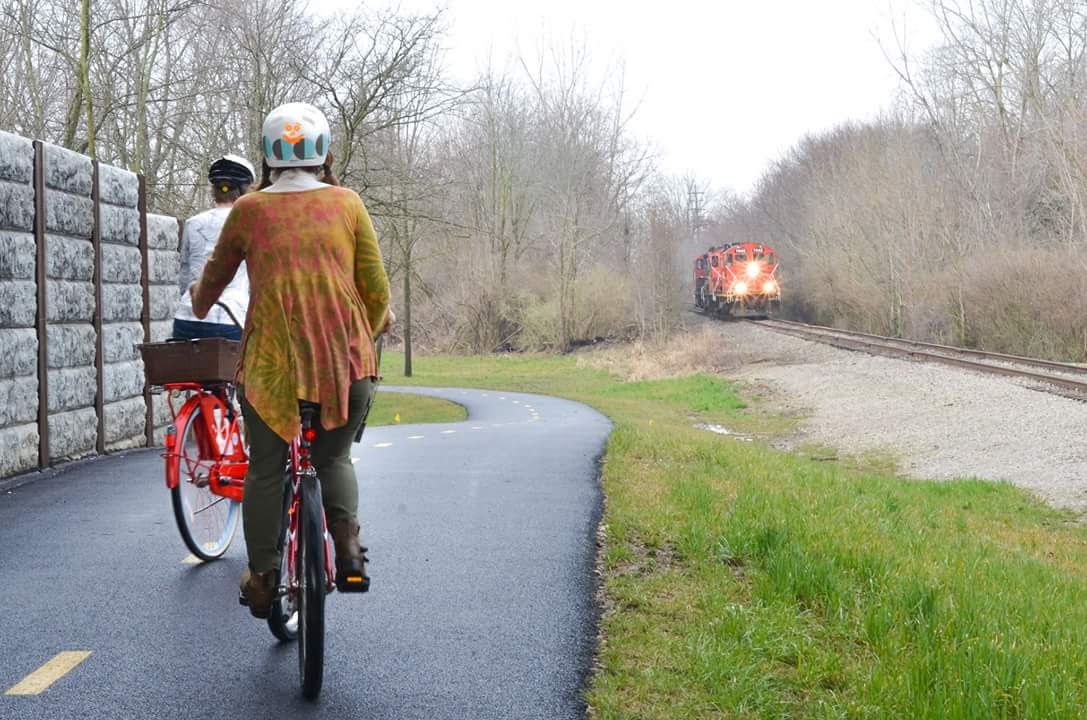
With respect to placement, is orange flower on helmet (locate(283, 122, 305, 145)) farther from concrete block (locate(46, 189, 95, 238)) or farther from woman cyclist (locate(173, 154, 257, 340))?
concrete block (locate(46, 189, 95, 238))

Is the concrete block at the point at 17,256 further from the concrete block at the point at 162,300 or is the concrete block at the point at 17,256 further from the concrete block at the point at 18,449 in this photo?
the concrete block at the point at 162,300

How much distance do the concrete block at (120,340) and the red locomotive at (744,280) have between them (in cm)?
3937

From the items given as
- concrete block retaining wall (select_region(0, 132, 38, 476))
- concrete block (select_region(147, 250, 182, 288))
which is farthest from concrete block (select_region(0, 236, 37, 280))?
concrete block (select_region(147, 250, 182, 288))

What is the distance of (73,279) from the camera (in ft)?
36.0

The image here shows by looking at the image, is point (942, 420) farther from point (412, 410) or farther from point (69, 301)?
point (69, 301)

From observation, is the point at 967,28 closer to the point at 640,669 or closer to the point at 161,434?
the point at 161,434

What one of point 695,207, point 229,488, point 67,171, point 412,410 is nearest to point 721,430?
point 412,410

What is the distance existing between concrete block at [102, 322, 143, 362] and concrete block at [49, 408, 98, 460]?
2.31ft

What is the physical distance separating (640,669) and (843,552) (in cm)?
260

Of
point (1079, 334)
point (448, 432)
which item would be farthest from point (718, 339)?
point (448, 432)

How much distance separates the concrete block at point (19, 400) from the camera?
9406 millimetres

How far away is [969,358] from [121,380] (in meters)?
22.3

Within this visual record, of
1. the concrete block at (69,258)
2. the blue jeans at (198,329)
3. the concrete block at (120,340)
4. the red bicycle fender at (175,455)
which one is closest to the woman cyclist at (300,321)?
the red bicycle fender at (175,455)

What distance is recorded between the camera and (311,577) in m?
3.91
